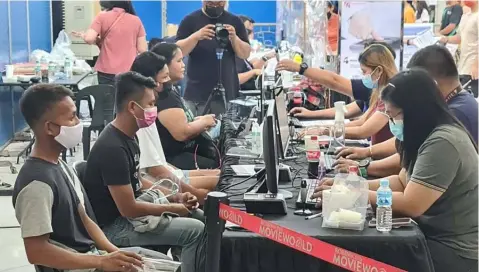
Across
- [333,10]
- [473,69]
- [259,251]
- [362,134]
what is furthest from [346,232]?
[473,69]

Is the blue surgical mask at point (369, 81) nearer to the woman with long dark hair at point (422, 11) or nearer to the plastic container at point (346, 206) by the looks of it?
the plastic container at point (346, 206)

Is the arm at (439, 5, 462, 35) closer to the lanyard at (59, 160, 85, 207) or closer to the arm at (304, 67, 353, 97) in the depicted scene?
the arm at (304, 67, 353, 97)

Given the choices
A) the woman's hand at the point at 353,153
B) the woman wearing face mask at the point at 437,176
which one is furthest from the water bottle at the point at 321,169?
the woman wearing face mask at the point at 437,176

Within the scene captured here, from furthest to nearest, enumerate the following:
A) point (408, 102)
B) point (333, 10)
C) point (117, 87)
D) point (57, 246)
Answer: point (333, 10), point (117, 87), point (408, 102), point (57, 246)

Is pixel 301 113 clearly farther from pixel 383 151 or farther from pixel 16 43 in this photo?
pixel 16 43

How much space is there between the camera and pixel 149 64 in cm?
347

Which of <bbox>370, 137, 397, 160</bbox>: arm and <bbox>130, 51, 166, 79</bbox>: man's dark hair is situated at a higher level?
<bbox>130, 51, 166, 79</bbox>: man's dark hair

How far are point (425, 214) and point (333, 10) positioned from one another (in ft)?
12.5

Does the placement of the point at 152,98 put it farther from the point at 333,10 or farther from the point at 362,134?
the point at 333,10

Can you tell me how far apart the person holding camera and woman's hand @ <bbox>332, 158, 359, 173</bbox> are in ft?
6.16

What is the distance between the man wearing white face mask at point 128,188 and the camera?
2.50m

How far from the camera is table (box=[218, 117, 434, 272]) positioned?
6.78 ft

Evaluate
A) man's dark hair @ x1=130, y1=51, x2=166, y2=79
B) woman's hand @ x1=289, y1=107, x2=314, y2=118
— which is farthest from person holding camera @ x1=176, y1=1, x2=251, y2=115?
man's dark hair @ x1=130, y1=51, x2=166, y2=79

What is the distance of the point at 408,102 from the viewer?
89.9 inches
